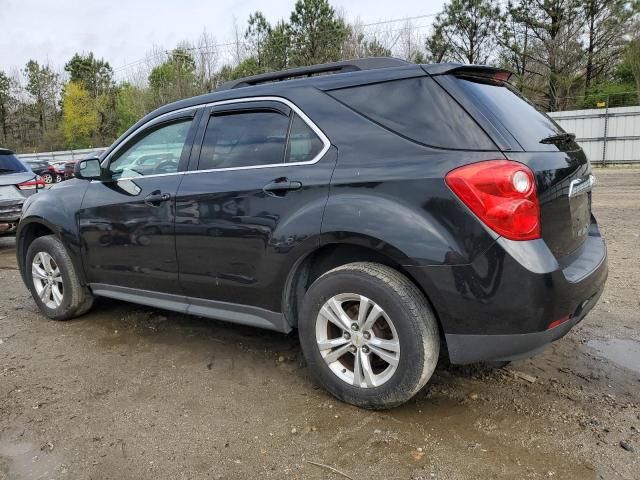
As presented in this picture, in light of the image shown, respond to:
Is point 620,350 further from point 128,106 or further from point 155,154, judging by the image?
point 128,106

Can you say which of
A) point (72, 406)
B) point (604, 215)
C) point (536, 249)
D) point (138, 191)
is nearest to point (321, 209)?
point (536, 249)

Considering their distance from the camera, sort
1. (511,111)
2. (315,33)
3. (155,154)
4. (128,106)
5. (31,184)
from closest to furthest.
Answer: (511,111) → (155,154) → (31,184) → (315,33) → (128,106)

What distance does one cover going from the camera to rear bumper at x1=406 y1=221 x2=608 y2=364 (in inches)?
94.3

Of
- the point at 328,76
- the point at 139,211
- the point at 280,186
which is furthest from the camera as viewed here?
the point at 139,211

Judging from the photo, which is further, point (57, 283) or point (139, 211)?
point (57, 283)

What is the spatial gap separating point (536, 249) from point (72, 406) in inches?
104

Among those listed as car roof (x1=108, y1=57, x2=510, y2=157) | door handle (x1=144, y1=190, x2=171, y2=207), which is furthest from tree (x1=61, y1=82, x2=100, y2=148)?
car roof (x1=108, y1=57, x2=510, y2=157)

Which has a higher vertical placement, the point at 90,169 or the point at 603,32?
the point at 603,32

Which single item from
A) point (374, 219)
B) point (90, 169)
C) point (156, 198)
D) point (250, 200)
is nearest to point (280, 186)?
point (250, 200)

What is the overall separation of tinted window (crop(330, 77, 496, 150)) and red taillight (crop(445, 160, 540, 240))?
0.15 meters

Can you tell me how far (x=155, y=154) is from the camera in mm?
3828

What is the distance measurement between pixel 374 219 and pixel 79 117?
60.6 metres

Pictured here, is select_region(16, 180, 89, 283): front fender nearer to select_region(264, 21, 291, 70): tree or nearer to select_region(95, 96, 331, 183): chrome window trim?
select_region(95, 96, 331, 183): chrome window trim

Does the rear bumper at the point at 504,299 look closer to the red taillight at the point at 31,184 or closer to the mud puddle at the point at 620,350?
the mud puddle at the point at 620,350
